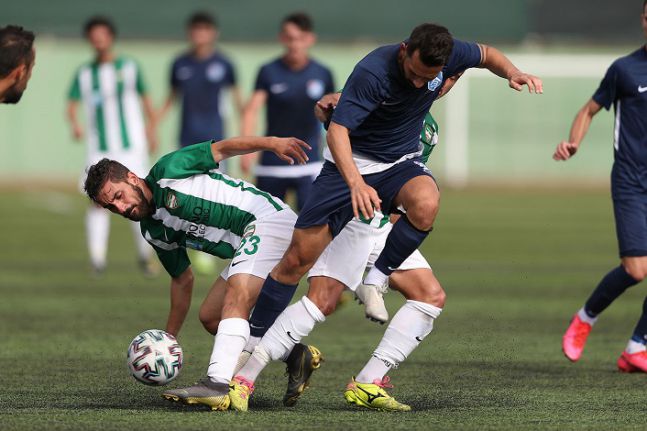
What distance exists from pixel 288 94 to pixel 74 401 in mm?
6318

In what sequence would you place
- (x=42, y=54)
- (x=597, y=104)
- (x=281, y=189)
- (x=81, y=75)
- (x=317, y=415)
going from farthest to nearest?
(x=42, y=54), (x=81, y=75), (x=281, y=189), (x=597, y=104), (x=317, y=415)

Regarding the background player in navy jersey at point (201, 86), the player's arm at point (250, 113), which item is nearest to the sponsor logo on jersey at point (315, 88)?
the player's arm at point (250, 113)

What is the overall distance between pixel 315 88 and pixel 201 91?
9.55 ft

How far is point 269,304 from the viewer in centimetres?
727

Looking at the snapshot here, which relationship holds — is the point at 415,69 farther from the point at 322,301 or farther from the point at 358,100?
the point at 322,301

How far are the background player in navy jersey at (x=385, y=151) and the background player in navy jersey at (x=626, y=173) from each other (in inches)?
73.0

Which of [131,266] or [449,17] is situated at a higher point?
[449,17]

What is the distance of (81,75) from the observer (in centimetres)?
1541

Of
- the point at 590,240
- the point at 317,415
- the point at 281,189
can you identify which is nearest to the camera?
the point at 317,415

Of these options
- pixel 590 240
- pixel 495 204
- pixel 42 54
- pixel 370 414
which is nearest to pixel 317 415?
pixel 370 414

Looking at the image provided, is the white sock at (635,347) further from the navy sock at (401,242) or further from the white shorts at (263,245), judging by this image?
the white shorts at (263,245)

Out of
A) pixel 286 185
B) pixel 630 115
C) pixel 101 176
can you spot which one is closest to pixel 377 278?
pixel 101 176

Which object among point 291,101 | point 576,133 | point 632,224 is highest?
point 576,133

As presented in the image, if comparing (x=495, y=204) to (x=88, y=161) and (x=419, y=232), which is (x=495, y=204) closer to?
(x=88, y=161)
